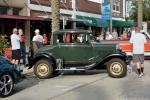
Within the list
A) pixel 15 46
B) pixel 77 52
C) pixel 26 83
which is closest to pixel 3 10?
pixel 15 46

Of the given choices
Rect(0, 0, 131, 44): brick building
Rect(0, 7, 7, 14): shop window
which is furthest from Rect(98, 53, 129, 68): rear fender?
Rect(0, 7, 7, 14): shop window

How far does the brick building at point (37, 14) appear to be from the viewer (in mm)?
28109

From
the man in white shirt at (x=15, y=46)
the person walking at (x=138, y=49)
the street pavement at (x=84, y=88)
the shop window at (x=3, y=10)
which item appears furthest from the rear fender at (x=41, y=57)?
the shop window at (x=3, y=10)

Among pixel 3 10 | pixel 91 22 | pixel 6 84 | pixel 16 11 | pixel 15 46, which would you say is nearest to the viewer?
pixel 6 84

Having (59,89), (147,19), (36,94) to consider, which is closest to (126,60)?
(59,89)

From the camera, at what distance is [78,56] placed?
1546 centimetres

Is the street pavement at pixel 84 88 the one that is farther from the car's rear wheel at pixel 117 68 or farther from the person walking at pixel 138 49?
the person walking at pixel 138 49

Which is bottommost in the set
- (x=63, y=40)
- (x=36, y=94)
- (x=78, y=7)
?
(x=36, y=94)

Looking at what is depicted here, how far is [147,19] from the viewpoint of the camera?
64500 millimetres

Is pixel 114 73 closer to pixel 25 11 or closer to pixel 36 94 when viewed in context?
pixel 36 94

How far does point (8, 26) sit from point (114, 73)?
48.5ft

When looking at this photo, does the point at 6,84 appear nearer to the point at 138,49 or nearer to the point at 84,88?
the point at 84,88

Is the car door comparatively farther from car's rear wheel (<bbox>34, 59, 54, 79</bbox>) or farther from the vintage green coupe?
car's rear wheel (<bbox>34, 59, 54, 79</bbox>)

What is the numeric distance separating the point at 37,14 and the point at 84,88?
20060 millimetres
